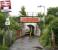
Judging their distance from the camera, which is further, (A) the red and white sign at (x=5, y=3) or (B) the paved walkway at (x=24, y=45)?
(A) the red and white sign at (x=5, y=3)

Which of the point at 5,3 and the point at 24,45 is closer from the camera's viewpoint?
the point at 24,45

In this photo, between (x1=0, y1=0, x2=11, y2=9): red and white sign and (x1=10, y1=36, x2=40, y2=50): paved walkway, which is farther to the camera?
(x1=0, y1=0, x2=11, y2=9): red and white sign

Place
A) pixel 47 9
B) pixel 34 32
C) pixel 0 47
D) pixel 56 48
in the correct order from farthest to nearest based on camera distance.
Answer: pixel 34 32 → pixel 47 9 → pixel 56 48 → pixel 0 47

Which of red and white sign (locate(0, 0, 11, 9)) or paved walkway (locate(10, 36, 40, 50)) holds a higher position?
red and white sign (locate(0, 0, 11, 9))

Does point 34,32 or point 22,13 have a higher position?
point 22,13

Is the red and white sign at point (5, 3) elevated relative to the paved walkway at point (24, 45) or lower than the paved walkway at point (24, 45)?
elevated

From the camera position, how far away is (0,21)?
30.2 meters

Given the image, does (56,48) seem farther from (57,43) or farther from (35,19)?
(35,19)

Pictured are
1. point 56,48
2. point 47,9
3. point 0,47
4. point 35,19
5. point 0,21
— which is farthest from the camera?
point 47,9

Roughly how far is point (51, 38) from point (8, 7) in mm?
42988

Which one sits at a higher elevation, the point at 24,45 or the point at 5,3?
the point at 5,3

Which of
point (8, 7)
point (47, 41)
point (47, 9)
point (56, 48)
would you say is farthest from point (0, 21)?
point (8, 7)

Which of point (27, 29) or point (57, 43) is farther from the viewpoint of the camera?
point (27, 29)

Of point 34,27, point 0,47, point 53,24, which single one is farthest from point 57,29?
point 34,27
